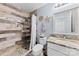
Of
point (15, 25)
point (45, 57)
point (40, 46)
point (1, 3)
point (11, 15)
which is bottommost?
point (45, 57)

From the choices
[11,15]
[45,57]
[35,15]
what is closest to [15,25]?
[11,15]

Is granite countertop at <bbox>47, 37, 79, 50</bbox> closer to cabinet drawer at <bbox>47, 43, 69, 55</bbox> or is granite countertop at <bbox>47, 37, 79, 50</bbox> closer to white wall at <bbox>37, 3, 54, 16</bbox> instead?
cabinet drawer at <bbox>47, 43, 69, 55</bbox>

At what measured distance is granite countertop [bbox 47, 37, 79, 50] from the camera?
50.7 inches

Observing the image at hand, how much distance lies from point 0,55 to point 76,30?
38.1 inches

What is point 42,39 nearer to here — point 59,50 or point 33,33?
point 33,33

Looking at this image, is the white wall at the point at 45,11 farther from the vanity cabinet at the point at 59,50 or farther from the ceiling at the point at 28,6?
the vanity cabinet at the point at 59,50

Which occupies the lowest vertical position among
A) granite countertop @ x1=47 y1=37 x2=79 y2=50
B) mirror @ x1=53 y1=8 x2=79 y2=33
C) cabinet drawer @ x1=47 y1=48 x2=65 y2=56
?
cabinet drawer @ x1=47 y1=48 x2=65 y2=56

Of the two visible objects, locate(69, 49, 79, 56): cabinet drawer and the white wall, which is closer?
locate(69, 49, 79, 56): cabinet drawer

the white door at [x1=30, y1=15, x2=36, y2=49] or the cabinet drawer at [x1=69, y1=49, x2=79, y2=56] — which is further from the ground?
the white door at [x1=30, y1=15, x2=36, y2=49]

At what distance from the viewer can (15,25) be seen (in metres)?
1.38

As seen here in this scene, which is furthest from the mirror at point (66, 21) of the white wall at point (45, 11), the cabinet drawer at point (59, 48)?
the cabinet drawer at point (59, 48)

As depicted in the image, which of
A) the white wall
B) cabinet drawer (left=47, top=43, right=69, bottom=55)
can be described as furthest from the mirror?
cabinet drawer (left=47, top=43, right=69, bottom=55)

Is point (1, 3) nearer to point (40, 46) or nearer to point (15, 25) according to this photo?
point (15, 25)

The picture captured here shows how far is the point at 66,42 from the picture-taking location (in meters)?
1.34
